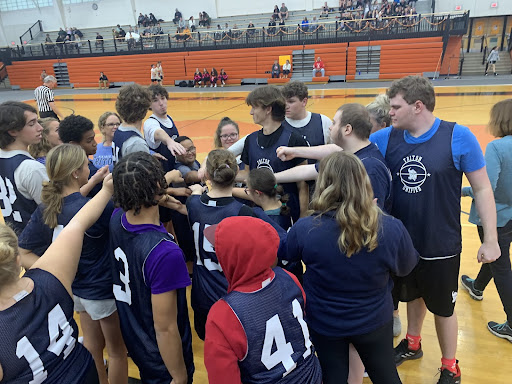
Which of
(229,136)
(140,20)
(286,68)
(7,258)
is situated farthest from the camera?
(140,20)

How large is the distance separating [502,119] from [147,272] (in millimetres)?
2717

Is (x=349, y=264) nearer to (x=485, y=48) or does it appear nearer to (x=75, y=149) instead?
(x=75, y=149)

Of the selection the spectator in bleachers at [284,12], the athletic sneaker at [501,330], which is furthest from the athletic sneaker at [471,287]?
the spectator in bleachers at [284,12]

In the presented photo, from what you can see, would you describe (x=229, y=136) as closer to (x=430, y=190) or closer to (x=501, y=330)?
(x=430, y=190)

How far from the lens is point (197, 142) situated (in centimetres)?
913

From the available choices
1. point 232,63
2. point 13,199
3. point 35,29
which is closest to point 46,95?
point 13,199

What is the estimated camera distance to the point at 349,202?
1.61 meters

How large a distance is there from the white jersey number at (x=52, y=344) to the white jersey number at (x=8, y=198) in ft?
5.31

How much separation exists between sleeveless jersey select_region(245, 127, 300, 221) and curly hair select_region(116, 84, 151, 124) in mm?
946

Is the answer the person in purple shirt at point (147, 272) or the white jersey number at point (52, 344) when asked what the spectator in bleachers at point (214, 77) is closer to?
the person in purple shirt at point (147, 272)

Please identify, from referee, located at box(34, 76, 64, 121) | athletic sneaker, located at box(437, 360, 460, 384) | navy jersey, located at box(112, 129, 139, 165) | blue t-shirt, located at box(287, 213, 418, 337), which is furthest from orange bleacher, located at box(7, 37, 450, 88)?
blue t-shirt, located at box(287, 213, 418, 337)

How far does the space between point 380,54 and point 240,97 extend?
348 inches

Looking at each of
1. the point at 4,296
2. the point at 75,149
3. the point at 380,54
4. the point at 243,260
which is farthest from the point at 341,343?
the point at 380,54

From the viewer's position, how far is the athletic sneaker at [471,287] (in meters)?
3.37
